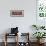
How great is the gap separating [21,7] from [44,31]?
1.24 m

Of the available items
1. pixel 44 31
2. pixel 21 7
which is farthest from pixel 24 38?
pixel 21 7

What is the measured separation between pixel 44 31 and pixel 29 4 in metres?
1.15

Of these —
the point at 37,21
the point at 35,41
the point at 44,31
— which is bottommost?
the point at 35,41

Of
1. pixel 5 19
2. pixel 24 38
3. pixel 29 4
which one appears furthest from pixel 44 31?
pixel 5 19

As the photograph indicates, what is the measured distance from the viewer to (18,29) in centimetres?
579

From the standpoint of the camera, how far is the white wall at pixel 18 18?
225 inches

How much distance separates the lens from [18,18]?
18.9ft

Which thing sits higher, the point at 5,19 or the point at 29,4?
the point at 29,4

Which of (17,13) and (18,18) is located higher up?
(17,13)

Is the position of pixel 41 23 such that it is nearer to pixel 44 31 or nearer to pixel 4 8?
pixel 44 31

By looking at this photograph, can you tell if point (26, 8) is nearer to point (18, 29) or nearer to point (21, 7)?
point (21, 7)

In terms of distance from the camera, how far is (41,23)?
5785 millimetres

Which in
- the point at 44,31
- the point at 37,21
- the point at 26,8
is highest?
the point at 26,8

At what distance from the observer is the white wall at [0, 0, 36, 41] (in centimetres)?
571
